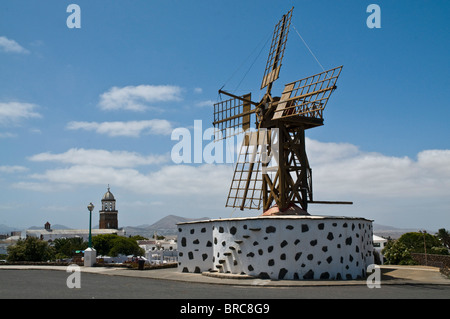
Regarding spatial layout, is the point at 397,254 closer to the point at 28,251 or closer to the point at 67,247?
the point at 28,251

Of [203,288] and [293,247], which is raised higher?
[293,247]

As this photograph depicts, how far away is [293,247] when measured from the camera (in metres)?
19.7

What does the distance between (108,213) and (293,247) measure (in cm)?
16677

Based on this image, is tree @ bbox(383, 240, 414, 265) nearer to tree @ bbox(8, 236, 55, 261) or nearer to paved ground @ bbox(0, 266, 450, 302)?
paved ground @ bbox(0, 266, 450, 302)

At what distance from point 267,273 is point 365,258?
5929mm

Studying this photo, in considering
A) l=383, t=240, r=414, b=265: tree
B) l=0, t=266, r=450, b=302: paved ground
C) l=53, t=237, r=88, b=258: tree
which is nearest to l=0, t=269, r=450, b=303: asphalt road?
l=0, t=266, r=450, b=302: paved ground

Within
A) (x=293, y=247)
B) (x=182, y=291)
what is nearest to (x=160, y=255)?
(x=293, y=247)

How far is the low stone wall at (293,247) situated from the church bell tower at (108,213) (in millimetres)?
162877

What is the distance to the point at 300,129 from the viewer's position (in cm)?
2397

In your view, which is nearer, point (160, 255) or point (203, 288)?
point (203, 288)

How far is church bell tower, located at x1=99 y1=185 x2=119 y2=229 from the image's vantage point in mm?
176250

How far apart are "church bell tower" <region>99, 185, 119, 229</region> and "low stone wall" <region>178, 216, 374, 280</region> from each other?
163m
